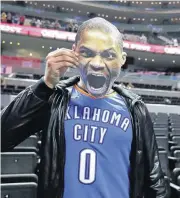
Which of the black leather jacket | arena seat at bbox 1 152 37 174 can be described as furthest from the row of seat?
A: the black leather jacket

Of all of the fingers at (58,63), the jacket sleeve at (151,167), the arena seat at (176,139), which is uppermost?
the fingers at (58,63)

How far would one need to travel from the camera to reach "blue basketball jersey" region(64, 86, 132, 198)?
35.1 inches

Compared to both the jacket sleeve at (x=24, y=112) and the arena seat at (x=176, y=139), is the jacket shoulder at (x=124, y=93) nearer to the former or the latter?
the jacket sleeve at (x=24, y=112)

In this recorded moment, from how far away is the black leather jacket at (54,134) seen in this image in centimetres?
91

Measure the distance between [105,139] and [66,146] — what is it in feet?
0.38

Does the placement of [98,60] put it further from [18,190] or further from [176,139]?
[176,139]

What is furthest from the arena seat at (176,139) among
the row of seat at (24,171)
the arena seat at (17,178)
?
the arena seat at (17,178)

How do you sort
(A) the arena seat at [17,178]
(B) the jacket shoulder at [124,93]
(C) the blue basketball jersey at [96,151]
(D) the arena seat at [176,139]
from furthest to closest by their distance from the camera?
(D) the arena seat at [176,139] → (A) the arena seat at [17,178] → (B) the jacket shoulder at [124,93] → (C) the blue basketball jersey at [96,151]

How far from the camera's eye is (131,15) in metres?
22.0

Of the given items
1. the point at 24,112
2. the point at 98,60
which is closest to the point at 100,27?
the point at 98,60

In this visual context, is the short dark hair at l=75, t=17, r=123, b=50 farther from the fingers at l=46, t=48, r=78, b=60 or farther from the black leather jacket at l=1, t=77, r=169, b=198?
the black leather jacket at l=1, t=77, r=169, b=198

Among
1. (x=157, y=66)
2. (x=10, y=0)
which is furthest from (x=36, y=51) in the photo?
(x=157, y=66)

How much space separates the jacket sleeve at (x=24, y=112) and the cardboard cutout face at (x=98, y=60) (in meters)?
0.13

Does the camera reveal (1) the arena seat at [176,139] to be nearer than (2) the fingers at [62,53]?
No
